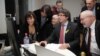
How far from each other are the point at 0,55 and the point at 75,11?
5485 millimetres

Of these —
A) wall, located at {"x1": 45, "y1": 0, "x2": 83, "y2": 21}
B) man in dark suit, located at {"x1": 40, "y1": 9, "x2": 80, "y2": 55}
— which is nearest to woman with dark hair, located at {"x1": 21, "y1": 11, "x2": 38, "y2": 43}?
man in dark suit, located at {"x1": 40, "y1": 9, "x2": 80, "y2": 55}

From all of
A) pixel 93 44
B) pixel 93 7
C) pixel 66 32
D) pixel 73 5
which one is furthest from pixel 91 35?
pixel 73 5

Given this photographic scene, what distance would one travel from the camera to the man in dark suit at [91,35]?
306cm

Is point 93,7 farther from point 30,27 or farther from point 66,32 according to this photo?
point 30,27

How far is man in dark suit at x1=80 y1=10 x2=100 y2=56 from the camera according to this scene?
306 centimetres

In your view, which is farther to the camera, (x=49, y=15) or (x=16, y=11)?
(x=16, y=11)

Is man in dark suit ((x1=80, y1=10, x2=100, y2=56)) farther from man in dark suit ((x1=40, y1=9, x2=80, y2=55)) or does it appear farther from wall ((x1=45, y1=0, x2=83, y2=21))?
wall ((x1=45, y1=0, x2=83, y2=21))

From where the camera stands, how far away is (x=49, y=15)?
4855 mm

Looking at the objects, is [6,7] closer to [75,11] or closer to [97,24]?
→ [75,11]

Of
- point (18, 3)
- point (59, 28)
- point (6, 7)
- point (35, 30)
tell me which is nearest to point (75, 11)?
point (18, 3)

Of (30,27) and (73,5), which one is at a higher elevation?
(73,5)

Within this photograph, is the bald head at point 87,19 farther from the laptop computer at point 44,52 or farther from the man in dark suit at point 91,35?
the laptop computer at point 44,52

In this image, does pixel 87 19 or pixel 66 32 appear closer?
pixel 87 19

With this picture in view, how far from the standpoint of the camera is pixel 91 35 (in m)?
3.11
